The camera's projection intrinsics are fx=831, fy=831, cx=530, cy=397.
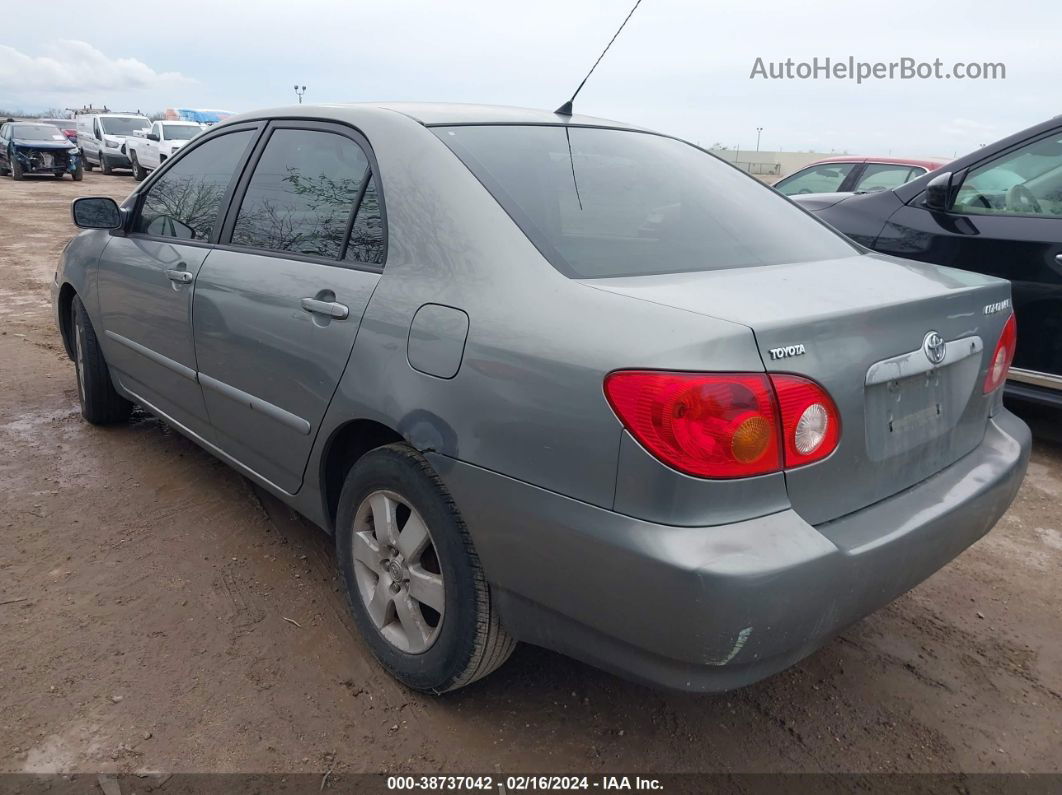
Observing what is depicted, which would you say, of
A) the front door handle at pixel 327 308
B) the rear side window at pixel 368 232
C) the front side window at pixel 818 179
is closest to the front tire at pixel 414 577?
the front door handle at pixel 327 308

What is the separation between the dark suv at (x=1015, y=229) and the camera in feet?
13.2

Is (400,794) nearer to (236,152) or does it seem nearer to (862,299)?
(862,299)

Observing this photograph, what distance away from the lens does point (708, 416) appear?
5.44ft

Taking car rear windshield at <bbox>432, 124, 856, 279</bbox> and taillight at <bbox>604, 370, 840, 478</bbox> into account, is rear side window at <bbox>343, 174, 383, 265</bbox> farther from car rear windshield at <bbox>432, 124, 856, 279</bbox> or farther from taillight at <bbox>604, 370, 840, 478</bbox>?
taillight at <bbox>604, 370, 840, 478</bbox>

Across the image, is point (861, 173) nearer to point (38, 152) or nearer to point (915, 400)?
point (915, 400)

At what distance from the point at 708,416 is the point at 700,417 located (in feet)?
0.05

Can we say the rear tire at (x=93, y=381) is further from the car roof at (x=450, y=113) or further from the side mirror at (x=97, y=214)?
the car roof at (x=450, y=113)

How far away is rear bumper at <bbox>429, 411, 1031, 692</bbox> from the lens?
1.63 metres

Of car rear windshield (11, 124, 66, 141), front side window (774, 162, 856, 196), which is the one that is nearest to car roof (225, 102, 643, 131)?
front side window (774, 162, 856, 196)

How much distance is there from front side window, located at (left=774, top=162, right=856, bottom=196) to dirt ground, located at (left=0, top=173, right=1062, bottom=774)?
23.0ft

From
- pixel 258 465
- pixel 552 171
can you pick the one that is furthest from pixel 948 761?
pixel 258 465

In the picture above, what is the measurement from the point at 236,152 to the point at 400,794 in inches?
94.1

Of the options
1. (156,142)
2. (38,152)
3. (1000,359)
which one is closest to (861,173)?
(1000,359)

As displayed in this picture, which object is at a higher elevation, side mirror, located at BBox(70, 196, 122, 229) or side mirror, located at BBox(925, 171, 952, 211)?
side mirror, located at BBox(925, 171, 952, 211)
